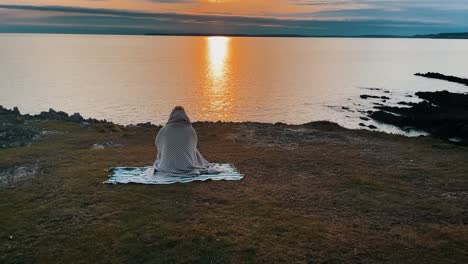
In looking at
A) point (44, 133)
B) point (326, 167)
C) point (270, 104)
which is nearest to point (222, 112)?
point (270, 104)

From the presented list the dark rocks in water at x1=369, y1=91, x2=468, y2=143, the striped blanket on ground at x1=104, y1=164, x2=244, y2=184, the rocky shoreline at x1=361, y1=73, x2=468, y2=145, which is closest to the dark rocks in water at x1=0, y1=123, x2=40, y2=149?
the striped blanket on ground at x1=104, y1=164, x2=244, y2=184

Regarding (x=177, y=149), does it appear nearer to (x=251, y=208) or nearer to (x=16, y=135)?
(x=251, y=208)

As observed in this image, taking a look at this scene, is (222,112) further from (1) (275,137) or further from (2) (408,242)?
(2) (408,242)

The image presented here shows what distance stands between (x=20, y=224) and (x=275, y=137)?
12282 mm

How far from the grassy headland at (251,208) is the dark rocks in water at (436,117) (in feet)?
45.5

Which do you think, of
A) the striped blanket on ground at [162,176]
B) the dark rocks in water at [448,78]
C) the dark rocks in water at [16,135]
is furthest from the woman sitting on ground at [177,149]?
the dark rocks in water at [448,78]

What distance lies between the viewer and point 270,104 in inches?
1957

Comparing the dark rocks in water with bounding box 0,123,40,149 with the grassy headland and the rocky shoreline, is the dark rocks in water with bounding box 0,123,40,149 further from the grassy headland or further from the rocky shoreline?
the rocky shoreline

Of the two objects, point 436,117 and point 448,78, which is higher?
point 448,78

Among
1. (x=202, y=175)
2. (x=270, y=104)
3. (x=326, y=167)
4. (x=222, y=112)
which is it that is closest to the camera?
(x=202, y=175)

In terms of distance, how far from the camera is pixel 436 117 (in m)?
37.5

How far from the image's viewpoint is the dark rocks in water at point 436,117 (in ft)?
101

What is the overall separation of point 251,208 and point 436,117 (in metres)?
31.6

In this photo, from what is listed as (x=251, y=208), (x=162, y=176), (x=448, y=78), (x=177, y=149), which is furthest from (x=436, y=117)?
(x=448, y=78)
